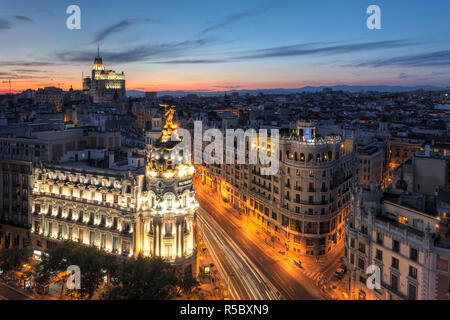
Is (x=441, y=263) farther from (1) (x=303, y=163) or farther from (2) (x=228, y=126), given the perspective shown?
(2) (x=228, y=126)

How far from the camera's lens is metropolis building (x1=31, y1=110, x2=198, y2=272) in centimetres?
6812

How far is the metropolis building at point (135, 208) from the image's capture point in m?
68.1

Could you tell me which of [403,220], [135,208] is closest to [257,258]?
[135,208]

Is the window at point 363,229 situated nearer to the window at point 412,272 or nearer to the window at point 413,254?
the window at point 413,254

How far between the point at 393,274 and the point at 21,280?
2538 inches

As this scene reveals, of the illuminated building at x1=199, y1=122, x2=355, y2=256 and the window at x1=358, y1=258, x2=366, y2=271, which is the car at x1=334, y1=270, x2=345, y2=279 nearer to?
the illuminated building at x1=199, y1=122, x2=355, y2=256

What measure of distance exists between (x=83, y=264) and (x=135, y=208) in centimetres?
1356

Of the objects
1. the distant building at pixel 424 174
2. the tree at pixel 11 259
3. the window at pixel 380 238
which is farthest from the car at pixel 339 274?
the tree at pixel 11 259

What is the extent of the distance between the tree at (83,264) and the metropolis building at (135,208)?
6633mm

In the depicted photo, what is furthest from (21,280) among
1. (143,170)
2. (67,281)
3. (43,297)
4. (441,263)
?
(441,263)

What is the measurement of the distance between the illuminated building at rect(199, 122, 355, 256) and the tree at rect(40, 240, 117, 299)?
41181mm

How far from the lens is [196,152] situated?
14100cm

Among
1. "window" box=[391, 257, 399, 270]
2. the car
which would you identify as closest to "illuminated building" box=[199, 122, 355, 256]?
the car
